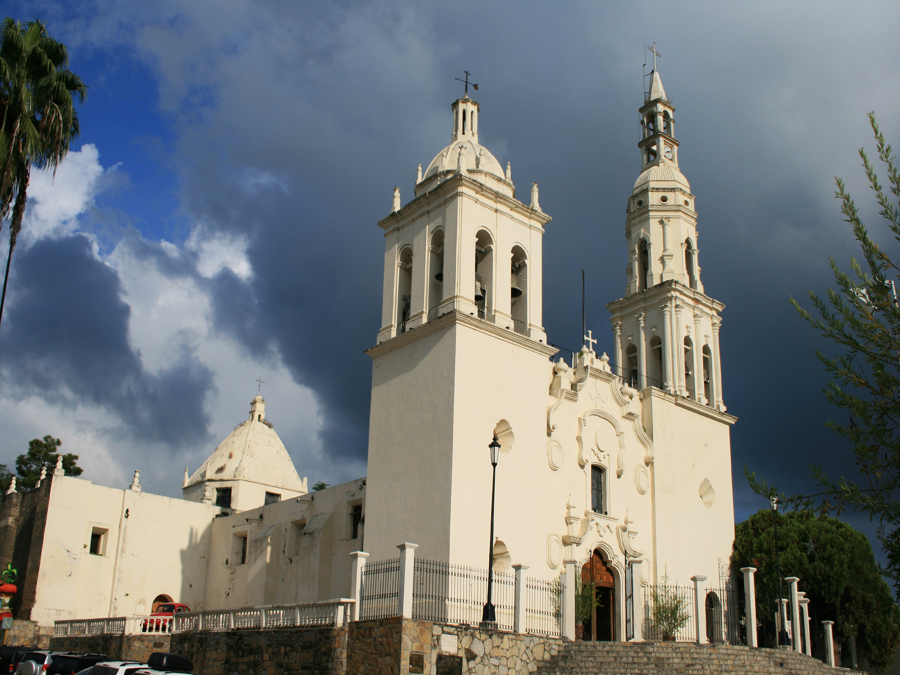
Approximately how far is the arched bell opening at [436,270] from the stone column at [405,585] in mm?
8874

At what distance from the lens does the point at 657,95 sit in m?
34.6

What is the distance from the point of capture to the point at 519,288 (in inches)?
1000

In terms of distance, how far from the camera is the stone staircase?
58.1 ft

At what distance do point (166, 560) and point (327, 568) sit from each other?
8930 mm

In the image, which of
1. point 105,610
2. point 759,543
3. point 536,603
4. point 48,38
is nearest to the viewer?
point 48,38

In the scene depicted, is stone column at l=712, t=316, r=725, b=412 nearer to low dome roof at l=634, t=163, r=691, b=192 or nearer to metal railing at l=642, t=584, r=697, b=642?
low dome roof at l=634, t=163, r=691, b=192

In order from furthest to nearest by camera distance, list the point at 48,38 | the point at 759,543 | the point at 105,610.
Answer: the point at 105,610 → the point at 759,543 → the point at 48,38

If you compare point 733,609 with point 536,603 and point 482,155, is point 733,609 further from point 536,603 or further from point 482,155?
point 482,155

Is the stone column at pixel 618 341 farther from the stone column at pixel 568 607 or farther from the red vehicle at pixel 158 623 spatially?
the red vehicle at pixel 158 623

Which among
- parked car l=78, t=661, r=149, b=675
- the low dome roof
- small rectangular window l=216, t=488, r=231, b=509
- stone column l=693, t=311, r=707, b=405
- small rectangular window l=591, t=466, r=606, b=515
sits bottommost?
parked car l=78, t=661, r=149, b=675

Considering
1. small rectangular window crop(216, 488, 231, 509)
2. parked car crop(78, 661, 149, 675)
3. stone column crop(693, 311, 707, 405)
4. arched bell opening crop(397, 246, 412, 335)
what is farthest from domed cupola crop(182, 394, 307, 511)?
parked car crop(78, 661, 149, 675)

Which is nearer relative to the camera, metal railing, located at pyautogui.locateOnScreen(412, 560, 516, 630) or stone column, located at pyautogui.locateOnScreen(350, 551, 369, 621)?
stone column, located at pyautogui.locateOnScreen(350, 551, 369, 621)

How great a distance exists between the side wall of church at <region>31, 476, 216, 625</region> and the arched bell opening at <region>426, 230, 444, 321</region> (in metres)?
15.1

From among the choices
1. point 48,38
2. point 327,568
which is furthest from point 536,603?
point 48,38
